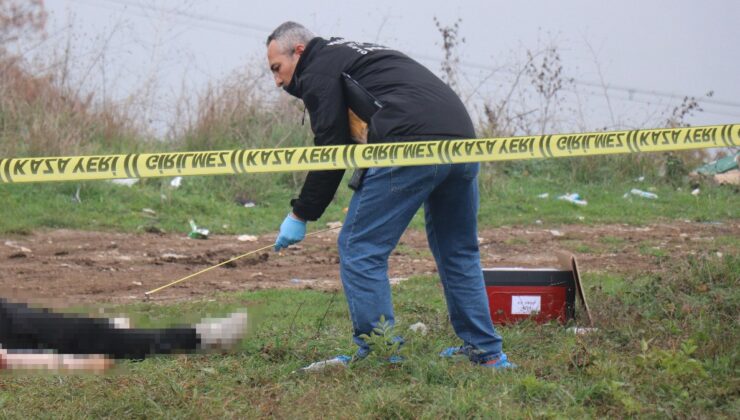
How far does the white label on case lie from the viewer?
5508 mm

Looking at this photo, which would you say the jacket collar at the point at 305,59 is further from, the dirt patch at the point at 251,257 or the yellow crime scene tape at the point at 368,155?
the dirt patch at the point at 251,257

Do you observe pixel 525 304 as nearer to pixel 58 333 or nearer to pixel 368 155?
pixel 368 155

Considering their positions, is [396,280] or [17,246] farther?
[17,246]

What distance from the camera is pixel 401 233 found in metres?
4.45

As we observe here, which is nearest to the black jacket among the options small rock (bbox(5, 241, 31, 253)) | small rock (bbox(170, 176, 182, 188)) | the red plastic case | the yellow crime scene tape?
the yellow crime scene tape

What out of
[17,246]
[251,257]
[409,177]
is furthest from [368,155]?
[17,246]

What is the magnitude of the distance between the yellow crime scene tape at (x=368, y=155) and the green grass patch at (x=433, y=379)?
63 cm

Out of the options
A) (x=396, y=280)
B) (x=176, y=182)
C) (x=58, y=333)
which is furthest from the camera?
(x=176, y=182)

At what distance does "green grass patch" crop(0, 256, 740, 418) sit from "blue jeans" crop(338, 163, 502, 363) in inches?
7.8

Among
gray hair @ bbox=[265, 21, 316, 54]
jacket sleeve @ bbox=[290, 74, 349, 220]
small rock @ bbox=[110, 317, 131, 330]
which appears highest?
gray hair @ bbox=[265, 21, 316, 54]

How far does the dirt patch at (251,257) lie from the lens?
23.3ft

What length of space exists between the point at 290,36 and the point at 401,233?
40.1 inches

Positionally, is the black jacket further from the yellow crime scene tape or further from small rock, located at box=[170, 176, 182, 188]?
small rock, located at box=[170, 176, 182, 188]

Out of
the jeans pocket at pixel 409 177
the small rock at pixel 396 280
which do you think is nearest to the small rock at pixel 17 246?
the small rock at pixel 396 280
